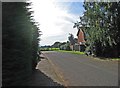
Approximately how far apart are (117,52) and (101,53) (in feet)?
10.5

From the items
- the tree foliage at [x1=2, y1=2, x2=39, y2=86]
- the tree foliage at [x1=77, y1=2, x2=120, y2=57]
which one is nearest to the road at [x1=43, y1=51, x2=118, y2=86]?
the tree foliage at [x1=2, y1=2, x2=39, y2=86]

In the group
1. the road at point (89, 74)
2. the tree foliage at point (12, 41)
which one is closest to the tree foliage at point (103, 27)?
the road at point (89, 74)

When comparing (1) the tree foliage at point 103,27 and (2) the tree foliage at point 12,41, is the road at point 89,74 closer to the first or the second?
(2) the tree foliage at point 12,41

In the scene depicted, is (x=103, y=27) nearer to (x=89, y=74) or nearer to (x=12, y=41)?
(x=89, y=74)

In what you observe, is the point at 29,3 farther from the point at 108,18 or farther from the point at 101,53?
the point at 101,53

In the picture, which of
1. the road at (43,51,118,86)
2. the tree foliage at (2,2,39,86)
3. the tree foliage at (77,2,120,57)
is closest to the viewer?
the tree foliage at (2,2,39,86)

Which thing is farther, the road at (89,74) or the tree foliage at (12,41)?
the road at (89,74)

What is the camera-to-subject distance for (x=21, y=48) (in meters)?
9.45

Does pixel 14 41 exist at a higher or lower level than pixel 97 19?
lower

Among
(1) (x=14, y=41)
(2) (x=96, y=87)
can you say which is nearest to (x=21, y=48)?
(1) (x=14, y=41)

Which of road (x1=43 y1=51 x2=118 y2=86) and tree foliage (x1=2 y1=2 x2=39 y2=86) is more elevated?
tree foliage (x1=2 y1=2 x2=39 y2=86)

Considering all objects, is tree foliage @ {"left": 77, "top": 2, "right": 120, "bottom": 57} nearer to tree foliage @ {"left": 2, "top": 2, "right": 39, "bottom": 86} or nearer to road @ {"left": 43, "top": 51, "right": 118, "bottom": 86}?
road @ {"left": 43, "top": 51, "right": 118, "bottom": 86}

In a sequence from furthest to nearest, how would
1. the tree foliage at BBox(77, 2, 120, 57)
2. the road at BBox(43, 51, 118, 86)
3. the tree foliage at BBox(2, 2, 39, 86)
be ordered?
the tree foliage at BBox(77, 2, 120, 57)
the road at BBox(43, 51, 118, 86)
the tree foliage at BBox(2, 2, 39, 86)

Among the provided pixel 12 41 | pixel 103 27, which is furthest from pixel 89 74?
pixel 103 27
